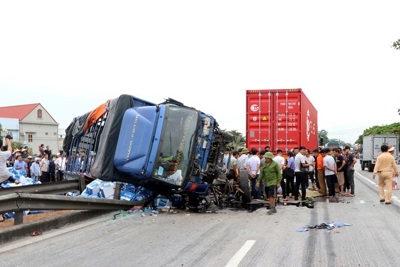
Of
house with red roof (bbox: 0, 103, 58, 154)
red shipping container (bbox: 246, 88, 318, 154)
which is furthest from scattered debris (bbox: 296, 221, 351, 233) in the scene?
house with red roof (bbox: 0, 103, 58, 154)

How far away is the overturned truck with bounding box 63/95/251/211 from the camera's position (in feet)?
30.5

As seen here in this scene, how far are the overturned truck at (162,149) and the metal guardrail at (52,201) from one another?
618 millimetres

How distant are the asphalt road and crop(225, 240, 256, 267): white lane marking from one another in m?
0.01

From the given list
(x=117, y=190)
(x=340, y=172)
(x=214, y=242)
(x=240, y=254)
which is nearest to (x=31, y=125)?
(x=340, y=172)

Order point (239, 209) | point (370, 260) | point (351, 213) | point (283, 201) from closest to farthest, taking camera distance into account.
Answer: point (370, 260) < point (351, 213) < point (239, 209) < point (283, 201)

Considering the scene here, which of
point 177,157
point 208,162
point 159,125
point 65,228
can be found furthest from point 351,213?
point 65,228

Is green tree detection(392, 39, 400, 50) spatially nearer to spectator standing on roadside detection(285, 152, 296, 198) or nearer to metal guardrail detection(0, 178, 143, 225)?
spectator standing on roadside detection(285, 152, 296, 198)

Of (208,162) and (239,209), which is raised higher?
(208,162)

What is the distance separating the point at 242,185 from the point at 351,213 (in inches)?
110

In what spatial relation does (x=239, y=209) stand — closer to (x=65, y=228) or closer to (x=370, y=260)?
(x=65, y=228)

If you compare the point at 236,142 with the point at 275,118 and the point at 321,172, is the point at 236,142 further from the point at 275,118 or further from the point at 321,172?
the point at 321,172

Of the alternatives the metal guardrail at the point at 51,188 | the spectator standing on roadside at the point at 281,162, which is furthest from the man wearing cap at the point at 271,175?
the metal guardrail at the point at 51,188

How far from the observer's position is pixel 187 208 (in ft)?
34.3

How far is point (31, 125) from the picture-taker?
69.6 meters
